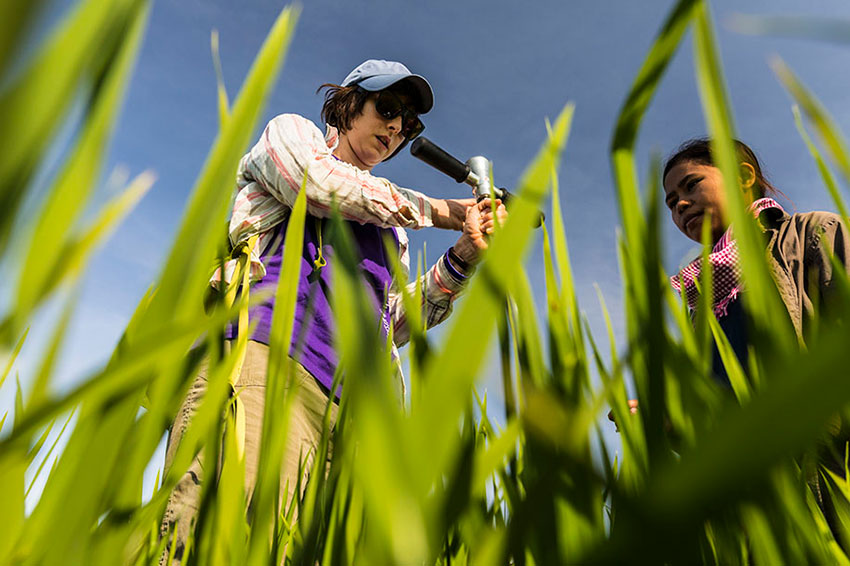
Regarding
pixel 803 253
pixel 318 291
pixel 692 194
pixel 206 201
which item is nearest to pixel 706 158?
pixel 692 194

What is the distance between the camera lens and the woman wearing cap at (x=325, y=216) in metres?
0.96

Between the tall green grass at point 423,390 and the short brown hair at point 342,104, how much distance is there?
1.36 m

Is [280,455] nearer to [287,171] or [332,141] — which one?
[287,171]

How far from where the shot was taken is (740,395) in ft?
0.82

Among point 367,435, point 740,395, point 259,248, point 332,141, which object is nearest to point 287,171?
point 259,248

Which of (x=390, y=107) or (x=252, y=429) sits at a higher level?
(x=390, y=107)

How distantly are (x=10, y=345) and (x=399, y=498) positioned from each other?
76 millimetres

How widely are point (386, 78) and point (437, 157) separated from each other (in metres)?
0.24

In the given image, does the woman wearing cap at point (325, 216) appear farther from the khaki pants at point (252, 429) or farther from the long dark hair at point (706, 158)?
the long dark hair at point (706, 158)

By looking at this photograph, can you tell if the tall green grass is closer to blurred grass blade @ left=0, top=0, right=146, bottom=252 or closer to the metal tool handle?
blurred grass blade @ left=0, top=0, right=146, bottom=252

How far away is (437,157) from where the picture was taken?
1570 mm

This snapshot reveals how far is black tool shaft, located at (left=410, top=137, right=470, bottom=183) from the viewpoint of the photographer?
5.15ft

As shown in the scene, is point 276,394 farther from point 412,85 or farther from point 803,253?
point 412,85

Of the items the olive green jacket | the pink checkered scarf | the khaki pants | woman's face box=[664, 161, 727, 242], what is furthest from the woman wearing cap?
woman's face box=[664, 161, 727, 242]
